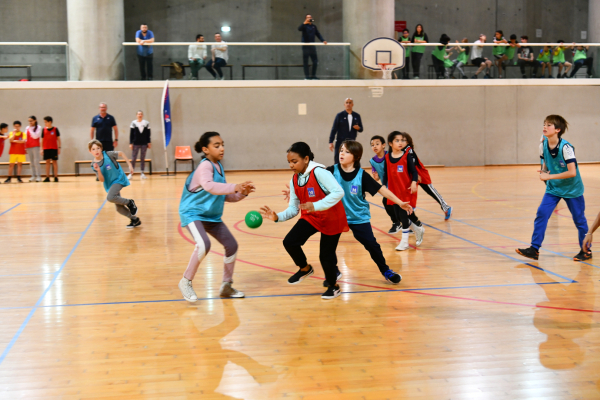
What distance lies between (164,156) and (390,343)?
1539cm

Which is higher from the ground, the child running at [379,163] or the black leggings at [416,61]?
the black leggings at [416,61]

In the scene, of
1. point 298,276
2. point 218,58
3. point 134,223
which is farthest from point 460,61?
point 298,276

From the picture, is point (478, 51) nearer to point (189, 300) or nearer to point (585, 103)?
point (585, 103)

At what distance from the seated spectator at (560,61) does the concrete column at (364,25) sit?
18.9 feet

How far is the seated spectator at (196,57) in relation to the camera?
17.0m

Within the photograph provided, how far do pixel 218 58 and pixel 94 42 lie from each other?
3802 mm

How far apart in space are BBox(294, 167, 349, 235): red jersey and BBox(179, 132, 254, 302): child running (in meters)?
0.45

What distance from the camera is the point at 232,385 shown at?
122 inches

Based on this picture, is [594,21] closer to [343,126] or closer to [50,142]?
[343,126]

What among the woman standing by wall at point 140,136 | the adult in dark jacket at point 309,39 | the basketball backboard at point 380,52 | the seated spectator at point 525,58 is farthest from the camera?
the seated spectator at point 525,58

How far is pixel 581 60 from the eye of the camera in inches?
747

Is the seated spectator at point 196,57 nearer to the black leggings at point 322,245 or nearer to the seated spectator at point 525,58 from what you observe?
the seated spectator at point 525,58

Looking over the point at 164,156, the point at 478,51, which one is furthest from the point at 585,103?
the point at 164,156

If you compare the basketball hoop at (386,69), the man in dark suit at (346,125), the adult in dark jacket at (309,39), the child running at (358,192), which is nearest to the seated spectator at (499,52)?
the basketball hoop at (386,69)
